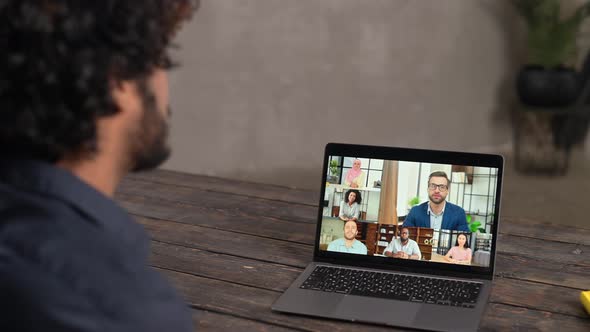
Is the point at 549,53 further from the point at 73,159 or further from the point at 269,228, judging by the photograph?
the point at 73,159

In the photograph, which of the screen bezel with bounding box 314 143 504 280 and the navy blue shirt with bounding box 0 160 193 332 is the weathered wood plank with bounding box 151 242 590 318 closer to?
the screen bezel with bounding box 314 143 504 280

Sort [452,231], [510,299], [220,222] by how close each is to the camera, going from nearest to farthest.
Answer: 1. [510,299]
2. [452,231]
3. [220,222]

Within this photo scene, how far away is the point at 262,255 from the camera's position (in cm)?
158

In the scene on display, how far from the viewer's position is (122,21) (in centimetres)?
78

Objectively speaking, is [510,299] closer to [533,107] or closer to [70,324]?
[70,324]

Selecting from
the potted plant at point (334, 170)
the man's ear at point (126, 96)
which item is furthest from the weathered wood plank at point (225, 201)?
the man's ear at point (126, 96)

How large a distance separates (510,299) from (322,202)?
16.5 inches

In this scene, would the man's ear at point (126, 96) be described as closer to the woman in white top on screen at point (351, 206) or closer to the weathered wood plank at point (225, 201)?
the woman in white top on screen at point (351, 206)

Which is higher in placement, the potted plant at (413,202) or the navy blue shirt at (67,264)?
the potted plant at (413,202)

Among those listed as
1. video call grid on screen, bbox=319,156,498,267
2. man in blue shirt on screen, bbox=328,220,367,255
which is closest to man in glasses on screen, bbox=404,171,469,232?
video call grid on screen, bbox=319,156,498,267

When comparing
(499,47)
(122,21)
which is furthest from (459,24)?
(122,21)

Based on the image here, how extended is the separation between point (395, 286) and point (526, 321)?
9.4 inches

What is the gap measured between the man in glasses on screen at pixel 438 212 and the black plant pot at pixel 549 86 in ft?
12.2

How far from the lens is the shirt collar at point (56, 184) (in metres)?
0.80
